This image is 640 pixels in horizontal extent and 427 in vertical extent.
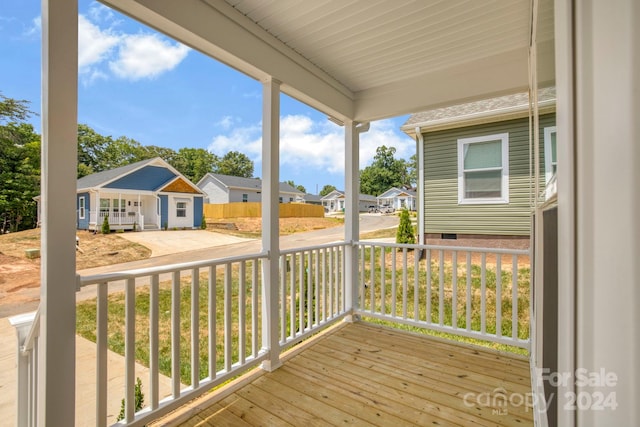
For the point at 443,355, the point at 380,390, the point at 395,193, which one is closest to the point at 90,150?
the point at 380,390

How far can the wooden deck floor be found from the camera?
6.35 feet

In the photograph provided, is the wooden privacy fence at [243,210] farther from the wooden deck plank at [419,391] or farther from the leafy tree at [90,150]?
the wooden deck plank at [419,391]

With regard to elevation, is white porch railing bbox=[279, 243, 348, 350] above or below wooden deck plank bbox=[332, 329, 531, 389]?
above

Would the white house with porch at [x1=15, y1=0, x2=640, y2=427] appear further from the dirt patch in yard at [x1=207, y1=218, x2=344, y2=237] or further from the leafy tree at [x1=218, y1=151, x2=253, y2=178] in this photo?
the leafy tree at [x1=218, y1=151, x2=253, y2=178]

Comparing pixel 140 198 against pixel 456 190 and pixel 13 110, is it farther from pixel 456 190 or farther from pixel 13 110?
pixel 456 190

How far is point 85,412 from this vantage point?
1.91m

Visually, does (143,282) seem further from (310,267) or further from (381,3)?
(381,3)

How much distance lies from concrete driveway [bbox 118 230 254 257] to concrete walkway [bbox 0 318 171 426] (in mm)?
598

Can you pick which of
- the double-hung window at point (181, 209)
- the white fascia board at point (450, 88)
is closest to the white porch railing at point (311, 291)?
the double-hung window at point (181, 209)

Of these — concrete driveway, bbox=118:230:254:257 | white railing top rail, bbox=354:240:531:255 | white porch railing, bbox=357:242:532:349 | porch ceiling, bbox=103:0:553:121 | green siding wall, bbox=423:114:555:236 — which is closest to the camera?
concrete driveway, bbox=118:230:254:257

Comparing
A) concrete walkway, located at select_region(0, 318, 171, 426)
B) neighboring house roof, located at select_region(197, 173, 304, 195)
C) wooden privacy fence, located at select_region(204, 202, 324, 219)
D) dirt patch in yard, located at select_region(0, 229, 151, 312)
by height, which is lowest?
concrete walkway, located at select_region(0, 318, 171, 426)

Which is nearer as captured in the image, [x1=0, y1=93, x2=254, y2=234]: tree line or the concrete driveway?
[x1=0, y1=93, x2=254, y2=234]: tree line

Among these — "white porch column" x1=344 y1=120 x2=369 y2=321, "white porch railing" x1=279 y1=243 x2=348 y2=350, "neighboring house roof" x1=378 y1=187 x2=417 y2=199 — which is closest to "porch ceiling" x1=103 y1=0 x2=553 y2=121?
"white porch column" x1=344 y1=120 x2=369 y2=321

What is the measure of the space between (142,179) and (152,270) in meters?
0.57
